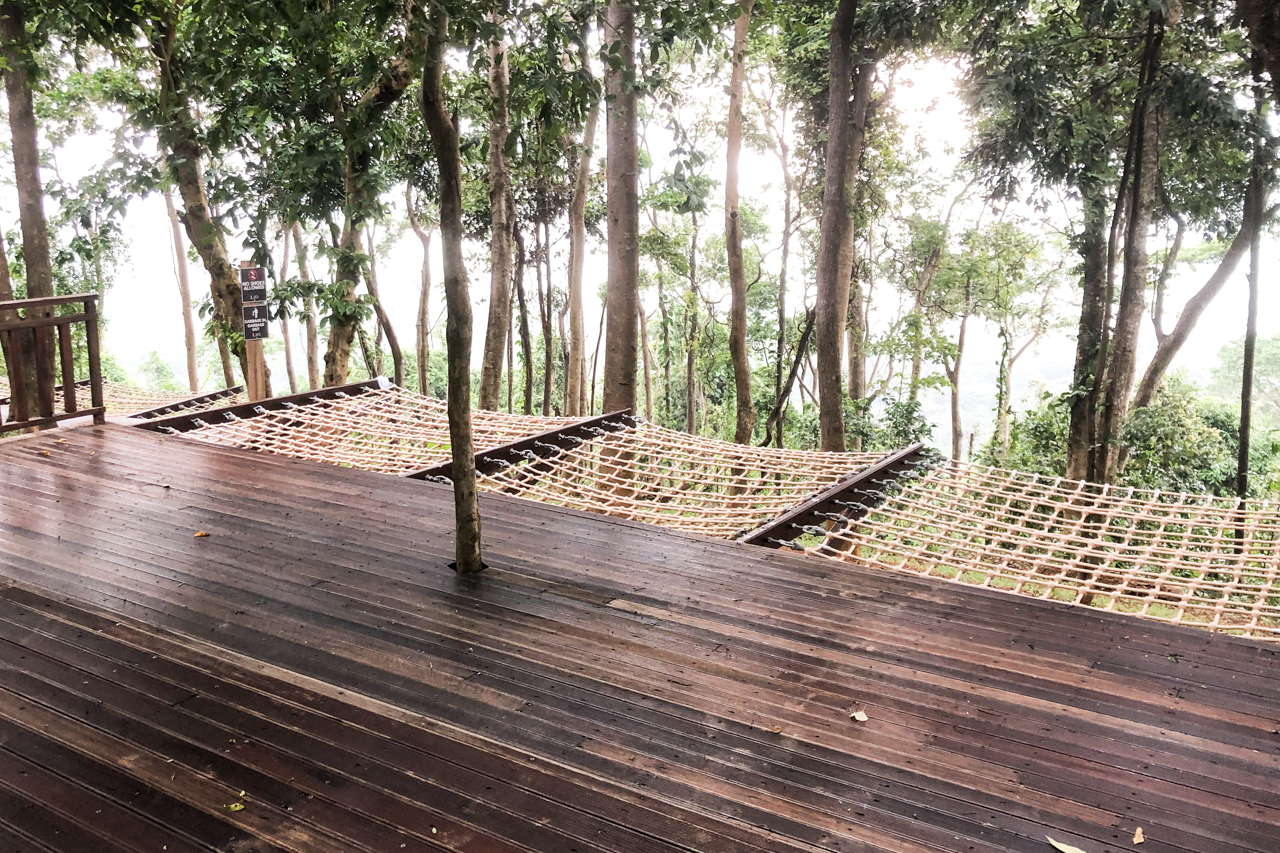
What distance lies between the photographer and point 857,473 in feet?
11.2

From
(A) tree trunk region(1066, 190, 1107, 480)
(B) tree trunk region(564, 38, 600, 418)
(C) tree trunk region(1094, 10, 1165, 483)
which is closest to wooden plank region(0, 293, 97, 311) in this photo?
(B) tree trunk region(564, 38, 600, 418)

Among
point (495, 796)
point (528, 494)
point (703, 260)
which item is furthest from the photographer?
point (703, 260)

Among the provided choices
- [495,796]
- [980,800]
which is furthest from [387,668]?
[980,800]

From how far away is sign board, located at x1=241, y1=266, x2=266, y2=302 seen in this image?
176 inches

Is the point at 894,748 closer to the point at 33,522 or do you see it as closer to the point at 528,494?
the point at 528,494

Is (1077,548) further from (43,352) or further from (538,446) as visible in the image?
(43,352)

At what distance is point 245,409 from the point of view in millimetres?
4488

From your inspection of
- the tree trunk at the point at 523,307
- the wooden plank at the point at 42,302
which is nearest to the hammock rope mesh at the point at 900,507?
the wooden plank at the point at 42,302

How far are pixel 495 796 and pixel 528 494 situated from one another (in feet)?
6.88

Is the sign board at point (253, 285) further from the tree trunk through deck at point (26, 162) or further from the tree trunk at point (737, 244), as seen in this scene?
the tree trunk at point (737, 244)

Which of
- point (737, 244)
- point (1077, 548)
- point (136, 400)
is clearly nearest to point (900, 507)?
point (1077, 548)

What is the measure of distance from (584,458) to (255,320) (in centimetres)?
215

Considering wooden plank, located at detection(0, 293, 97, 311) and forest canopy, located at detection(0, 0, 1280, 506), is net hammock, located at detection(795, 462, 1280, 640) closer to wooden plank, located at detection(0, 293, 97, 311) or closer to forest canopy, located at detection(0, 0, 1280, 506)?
forest canopy, located at detection(0, 0, 1280, 506)

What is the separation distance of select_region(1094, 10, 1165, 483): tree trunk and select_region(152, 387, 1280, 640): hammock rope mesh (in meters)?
2.47
